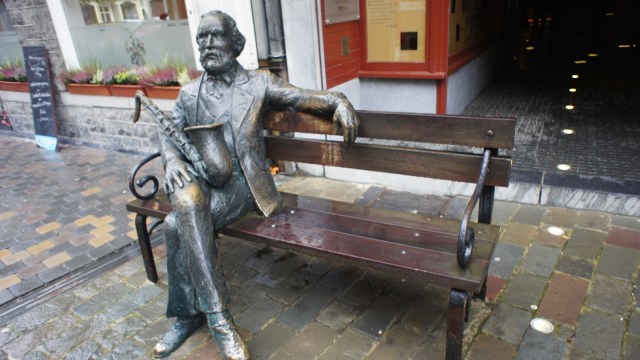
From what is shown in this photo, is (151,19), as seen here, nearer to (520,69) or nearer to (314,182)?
(314,182)

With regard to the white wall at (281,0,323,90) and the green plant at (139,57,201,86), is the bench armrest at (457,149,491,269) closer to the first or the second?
the white wall at (281,0,323,90)

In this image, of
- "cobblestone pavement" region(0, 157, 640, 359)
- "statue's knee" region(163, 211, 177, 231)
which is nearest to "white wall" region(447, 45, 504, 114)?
"cobblestone pavement" region(0, 157, 640, 359)

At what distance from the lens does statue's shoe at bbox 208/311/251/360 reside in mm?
2410

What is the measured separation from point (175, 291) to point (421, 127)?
165 cm

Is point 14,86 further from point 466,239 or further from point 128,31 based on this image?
point 466,239

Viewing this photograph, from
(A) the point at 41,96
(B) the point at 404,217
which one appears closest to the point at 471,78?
(B) the point at 404,217

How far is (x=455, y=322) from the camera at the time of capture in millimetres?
2143

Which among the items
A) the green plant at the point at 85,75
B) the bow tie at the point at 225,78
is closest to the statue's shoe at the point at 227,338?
the bow tie at the point at 225,78

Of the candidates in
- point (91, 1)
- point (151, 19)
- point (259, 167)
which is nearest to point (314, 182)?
point (259, 167)

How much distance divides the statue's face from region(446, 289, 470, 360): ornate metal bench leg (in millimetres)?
1762

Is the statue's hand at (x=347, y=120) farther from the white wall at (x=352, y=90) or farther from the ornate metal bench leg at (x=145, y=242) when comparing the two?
the white wall at (x=352, y=90)

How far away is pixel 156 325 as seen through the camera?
2850 mm

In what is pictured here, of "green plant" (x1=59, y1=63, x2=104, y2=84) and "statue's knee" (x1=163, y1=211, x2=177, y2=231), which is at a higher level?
"green plant" (x1=59, y1=63, x2=104, y2=84)

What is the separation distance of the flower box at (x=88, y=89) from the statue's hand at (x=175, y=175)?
458 cm
